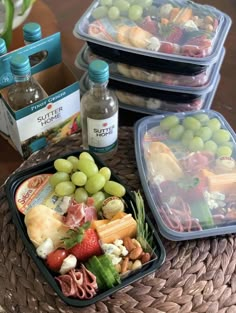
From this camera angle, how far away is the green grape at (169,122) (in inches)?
36.2

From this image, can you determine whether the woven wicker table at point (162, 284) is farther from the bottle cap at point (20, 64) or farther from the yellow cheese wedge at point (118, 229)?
the bottle cap at point (20, 64)

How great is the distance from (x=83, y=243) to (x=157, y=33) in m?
0.44

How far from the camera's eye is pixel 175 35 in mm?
946

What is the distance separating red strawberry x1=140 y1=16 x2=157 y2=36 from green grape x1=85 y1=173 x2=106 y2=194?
0.31 m

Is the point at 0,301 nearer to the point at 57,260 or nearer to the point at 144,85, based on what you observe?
the point at 57,260

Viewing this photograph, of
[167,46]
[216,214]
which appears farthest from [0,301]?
[167,46]

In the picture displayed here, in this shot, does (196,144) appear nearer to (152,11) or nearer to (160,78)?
(160,78)

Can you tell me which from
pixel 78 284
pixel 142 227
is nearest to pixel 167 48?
pixel 142 227

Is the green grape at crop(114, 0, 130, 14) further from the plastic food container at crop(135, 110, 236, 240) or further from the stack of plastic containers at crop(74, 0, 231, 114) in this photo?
the plastic food container at crop(135, 110, 236, 240)

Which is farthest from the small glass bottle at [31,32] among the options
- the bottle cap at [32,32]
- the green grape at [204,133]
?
the green grape at [204,133]

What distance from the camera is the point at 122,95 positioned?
0.99 metres

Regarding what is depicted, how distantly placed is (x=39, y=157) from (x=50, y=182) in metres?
0.09

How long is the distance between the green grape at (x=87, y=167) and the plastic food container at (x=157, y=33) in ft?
0.72

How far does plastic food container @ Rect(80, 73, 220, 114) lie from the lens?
37.8 inches
